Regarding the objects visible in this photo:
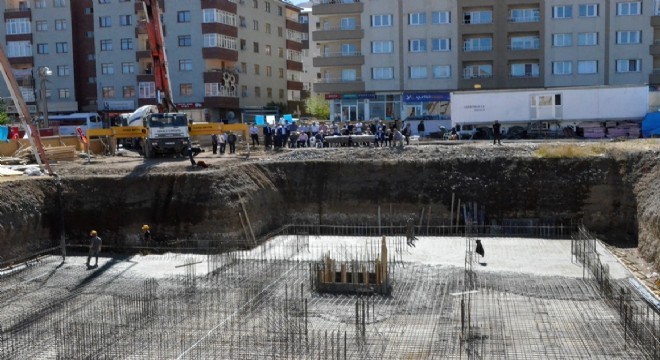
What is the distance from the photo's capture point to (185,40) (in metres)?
56.5

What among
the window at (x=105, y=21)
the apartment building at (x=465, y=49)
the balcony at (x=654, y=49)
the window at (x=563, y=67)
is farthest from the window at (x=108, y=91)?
the balcony at (x=654, y=49)

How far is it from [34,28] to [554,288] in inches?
2269

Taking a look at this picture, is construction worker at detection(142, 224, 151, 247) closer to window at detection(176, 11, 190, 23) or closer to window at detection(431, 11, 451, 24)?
window at detection(431, 11, 451, 24)

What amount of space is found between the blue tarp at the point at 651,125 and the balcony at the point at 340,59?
22.7m

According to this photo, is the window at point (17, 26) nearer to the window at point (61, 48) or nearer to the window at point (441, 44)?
the window at point (61, 48)

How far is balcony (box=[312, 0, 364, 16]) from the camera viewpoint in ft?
173

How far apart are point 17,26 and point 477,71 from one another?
41.7 metres

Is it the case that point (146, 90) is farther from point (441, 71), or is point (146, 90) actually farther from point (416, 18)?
point (441, 71)

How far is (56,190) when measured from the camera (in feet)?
87.6

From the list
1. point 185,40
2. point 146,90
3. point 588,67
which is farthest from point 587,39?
point 146,90

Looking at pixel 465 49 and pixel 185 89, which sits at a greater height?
pixel 465 49

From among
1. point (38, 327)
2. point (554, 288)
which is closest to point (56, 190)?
point (38, 327)

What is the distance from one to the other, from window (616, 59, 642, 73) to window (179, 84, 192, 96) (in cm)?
3353

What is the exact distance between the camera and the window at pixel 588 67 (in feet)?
165
